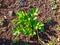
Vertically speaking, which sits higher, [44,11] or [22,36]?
[44,11]

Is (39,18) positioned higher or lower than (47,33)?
higher

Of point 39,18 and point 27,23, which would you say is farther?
point 39,18

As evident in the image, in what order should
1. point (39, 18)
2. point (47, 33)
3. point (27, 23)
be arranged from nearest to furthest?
point (27, 23)
point (47, 33)
point (39, 18)

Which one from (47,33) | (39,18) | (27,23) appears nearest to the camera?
(27,23)

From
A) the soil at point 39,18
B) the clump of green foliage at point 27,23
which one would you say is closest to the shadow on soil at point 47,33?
the soil at point 39,18

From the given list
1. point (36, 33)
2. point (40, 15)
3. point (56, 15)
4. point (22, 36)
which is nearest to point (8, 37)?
point (22, 36)

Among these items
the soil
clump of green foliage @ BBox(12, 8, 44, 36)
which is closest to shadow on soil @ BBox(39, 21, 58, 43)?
the soil

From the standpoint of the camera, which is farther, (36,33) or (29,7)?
(29,7)

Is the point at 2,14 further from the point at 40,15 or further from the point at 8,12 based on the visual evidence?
the point at 40,15

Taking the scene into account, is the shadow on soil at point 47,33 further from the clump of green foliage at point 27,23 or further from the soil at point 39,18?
the clump of green foliage at point 27,23
